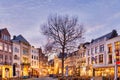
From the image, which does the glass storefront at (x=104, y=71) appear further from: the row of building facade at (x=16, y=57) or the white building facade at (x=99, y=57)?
the row of building facade at (x=16, y=57)

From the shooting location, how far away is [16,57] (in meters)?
76.2

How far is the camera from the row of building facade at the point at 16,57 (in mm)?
65938

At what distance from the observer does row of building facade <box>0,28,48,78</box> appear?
6594 cm

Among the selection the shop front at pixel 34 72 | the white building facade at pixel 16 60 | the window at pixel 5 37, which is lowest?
the shop front at pixel 34 72

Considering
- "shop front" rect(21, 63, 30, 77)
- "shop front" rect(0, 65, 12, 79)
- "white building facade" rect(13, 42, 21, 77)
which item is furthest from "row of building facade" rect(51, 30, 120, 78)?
"shop front" rect(0, 65, 12, 79)

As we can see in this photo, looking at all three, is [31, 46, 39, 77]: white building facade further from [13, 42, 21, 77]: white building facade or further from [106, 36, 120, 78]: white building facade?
[106, 36, 120, 78]: white building facade

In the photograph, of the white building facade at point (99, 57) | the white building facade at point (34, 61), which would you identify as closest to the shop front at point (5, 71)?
the white building facade at point (34, 61)

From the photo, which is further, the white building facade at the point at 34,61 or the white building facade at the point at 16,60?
the white building facade at the point at 34,61

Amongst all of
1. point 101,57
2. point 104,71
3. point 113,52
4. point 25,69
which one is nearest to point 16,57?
point 25,69

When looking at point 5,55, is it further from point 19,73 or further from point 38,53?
point 38,53

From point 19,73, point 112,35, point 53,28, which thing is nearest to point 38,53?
point 19,73

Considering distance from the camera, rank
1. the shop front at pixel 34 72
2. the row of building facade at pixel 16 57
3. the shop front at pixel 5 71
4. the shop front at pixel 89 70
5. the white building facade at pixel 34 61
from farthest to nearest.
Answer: the white building facade at pixel 34 61 < the shop front at pixel 34 72 < the shop front at pixel 89 70 < the row of building facade at pixel 16 57 < the shop front at pixel 5 71

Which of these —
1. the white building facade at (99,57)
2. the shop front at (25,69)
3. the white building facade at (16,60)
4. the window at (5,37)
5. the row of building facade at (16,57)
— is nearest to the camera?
the row of building facade at (16,57)

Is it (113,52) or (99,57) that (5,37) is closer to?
(99,57)
